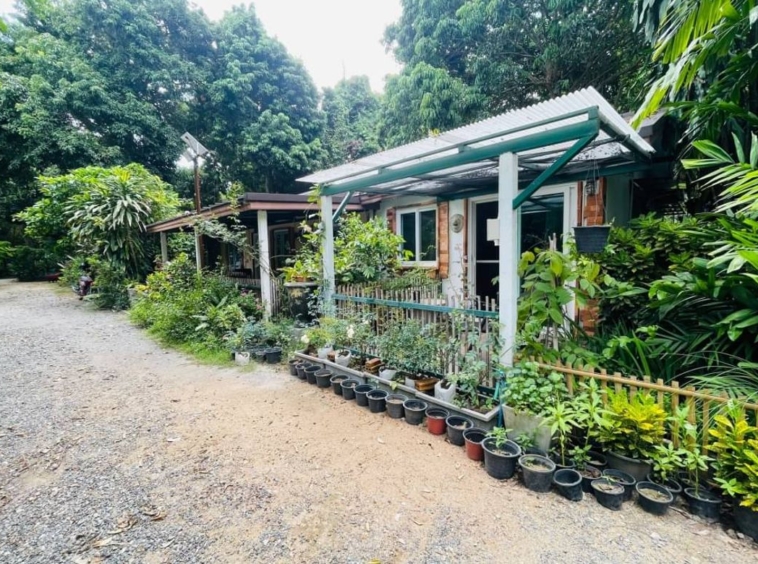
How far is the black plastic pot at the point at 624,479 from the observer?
2.34m

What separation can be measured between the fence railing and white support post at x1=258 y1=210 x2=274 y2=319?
202 centimetres

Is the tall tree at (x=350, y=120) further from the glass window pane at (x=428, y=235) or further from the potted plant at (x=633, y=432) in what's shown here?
the potted plant at (x=633, y=432)

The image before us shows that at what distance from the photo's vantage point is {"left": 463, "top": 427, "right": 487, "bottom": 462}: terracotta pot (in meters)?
2.80

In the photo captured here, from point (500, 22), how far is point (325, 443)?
991 centimetres

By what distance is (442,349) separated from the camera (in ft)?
11.9

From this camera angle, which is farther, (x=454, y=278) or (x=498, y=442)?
(x=454, y=278)

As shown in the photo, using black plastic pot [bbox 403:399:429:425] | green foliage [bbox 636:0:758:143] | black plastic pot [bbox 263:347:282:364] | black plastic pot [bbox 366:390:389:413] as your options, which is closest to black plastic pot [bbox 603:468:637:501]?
black plastic pot [bbox 403:399:429:425]

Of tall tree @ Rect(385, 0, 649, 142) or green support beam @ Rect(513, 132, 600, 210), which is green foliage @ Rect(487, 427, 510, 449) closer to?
green support beam @ Rect(513, 132, 600, 210)

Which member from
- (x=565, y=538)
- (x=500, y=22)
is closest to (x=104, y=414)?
(x=565, y=538)

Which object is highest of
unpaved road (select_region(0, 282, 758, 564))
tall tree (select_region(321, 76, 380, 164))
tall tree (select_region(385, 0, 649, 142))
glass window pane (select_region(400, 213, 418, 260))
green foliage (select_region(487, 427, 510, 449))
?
tall tree (select_region(321, 76, 380, 164))

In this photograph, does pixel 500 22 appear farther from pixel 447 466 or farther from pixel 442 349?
pixel 447 466

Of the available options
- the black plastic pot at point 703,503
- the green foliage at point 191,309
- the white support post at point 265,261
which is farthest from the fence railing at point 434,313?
the green foliage at point 191,309

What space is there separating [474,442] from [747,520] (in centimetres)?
A: 152

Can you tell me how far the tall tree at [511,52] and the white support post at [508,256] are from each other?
6.96 meters
